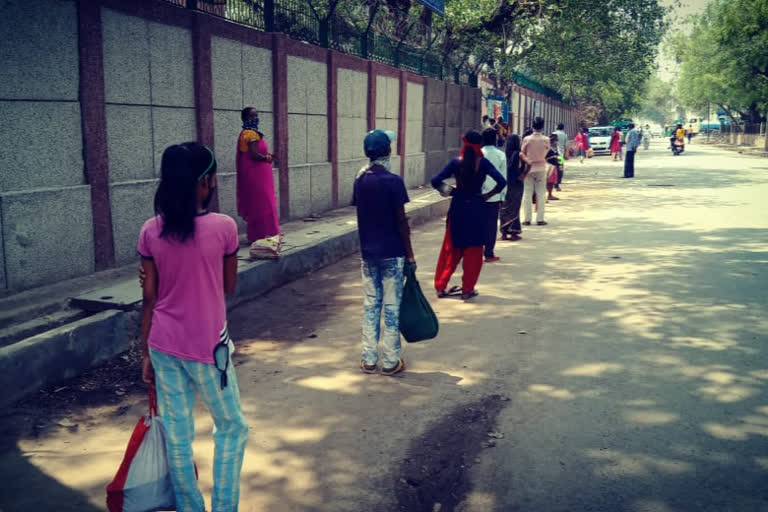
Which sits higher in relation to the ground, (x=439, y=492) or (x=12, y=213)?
(x=12, y=213)

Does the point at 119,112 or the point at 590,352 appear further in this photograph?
the point at 119,112

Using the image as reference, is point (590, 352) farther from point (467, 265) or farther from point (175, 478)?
point (175, 478)

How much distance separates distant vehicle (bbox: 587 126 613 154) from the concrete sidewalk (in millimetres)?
36530

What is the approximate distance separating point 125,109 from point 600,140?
3797cm

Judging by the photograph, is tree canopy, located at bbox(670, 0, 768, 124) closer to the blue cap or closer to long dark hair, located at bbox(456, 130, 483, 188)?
long dark hair, located at bbox(456, 130, 483, 188)

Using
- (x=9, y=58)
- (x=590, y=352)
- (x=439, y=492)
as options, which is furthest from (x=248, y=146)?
(x=439, y=492)

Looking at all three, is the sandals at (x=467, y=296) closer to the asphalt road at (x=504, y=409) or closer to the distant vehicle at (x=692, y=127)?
the asphalt road at (x=504, y=409)

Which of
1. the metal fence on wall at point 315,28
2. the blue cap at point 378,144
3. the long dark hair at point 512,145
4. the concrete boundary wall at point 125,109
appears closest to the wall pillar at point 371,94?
the metal fence on wall at point 315,28

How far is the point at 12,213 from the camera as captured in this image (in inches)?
233

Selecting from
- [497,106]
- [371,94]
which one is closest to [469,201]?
[371,94]

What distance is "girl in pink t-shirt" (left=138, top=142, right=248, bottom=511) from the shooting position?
264 cm

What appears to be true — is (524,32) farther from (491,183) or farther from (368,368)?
(368,368)

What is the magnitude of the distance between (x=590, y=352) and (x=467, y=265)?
2.02 m

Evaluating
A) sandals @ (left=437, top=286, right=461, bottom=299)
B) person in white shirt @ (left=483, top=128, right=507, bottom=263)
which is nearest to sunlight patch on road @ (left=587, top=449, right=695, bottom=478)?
sandals @ (left=437, top=286, right=461, bottom=299)
